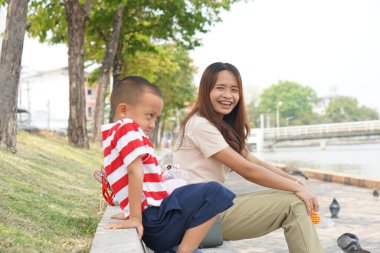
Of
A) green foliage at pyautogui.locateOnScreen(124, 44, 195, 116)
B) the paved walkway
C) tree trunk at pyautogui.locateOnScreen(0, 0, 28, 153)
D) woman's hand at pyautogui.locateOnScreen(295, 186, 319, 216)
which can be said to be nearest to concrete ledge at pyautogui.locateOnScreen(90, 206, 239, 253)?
woman's hand at pyautogui.locateOnScreen(295, 186, 319, 216)

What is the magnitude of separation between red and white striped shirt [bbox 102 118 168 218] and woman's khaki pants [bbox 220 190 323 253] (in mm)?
592

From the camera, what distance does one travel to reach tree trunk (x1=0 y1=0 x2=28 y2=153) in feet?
32.7

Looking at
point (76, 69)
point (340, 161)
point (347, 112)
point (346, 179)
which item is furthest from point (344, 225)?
point (347, 112)

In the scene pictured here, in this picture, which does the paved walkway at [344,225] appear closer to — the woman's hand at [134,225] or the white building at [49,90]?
the woman's hand at [134,225]

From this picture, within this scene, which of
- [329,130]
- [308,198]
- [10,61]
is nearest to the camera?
[308,198]

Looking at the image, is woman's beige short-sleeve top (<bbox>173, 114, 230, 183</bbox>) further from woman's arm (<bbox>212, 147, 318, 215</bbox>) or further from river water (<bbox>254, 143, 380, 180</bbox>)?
river water (<bbox>254, 143, 380, 180</bbox>)

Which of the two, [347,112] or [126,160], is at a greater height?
[347,112]

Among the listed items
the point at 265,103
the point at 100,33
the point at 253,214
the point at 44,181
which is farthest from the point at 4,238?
the point at 265,103

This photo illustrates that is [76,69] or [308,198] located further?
[76,69]

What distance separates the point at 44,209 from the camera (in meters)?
5.21

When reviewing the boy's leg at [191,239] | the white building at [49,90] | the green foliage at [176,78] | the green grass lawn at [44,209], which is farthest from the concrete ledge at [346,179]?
the white building at [49,90]

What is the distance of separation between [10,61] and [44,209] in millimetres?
5401

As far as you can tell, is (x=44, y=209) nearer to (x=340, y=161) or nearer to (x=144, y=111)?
(x=144, y=111)

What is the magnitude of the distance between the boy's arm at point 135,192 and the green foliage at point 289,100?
4736 inches
